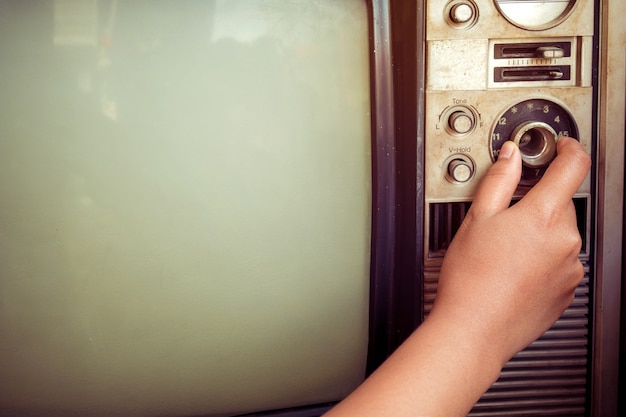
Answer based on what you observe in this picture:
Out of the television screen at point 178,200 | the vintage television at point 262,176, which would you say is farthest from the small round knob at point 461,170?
the television screen at point 178,200

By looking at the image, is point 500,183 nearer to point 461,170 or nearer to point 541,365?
point 461,170

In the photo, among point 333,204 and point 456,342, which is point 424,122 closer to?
point 333,204

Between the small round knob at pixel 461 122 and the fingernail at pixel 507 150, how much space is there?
5 centimetres

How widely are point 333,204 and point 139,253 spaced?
0.91 feet

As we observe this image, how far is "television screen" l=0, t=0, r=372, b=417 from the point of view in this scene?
731mm

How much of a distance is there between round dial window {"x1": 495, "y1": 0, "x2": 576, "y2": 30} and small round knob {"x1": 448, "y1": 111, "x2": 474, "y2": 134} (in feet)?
0.44

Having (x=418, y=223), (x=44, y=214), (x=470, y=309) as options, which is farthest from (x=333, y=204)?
(x=44, y=214)

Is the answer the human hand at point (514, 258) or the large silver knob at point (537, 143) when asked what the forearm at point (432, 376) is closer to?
the human hand at point (514, 258)

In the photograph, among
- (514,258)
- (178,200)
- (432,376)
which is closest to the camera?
(432,376)

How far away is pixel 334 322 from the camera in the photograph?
2.75 feet

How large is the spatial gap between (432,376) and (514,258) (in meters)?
0.19

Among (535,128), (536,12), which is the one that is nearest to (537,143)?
(535,128)

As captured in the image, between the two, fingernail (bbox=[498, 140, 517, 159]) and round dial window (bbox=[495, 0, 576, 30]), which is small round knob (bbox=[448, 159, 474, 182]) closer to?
fingernail (bbox=[498, 140, 517, 159])

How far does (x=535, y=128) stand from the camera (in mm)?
761
